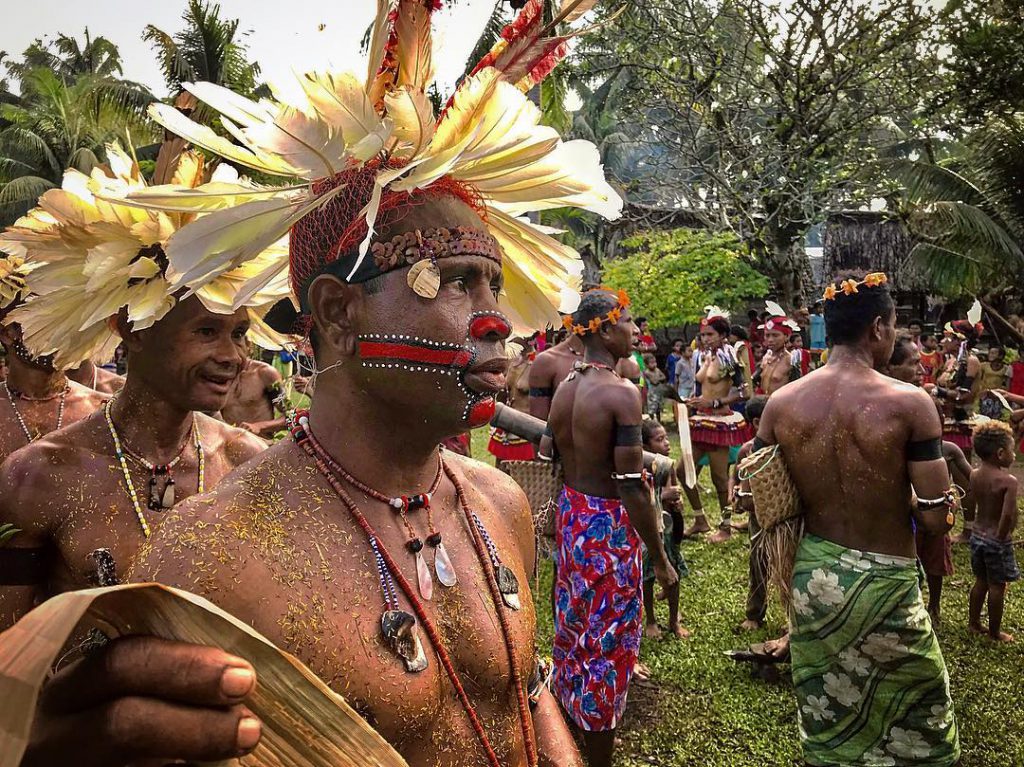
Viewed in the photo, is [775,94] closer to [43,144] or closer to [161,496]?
[161,496]

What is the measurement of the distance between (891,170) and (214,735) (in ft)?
64.3

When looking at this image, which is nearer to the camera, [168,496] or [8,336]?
[168,496]

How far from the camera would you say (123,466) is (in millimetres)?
2719

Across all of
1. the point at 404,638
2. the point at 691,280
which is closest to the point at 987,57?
the point at 691,280

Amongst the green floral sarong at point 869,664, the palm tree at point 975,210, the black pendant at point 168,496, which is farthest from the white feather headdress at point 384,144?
the palm tree at point 975,210

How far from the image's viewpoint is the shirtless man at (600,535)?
4.64 m

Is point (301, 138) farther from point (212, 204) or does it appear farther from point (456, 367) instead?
point (456, 367)

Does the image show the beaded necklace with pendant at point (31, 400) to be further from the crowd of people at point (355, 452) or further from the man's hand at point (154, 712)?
the man's hand at point (154, 712)

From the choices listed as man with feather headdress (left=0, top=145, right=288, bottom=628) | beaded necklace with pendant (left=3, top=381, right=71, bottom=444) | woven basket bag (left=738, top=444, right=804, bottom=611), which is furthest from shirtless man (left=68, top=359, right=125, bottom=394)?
woven basket bag (left=738, top=444, right=804, bottom=611)

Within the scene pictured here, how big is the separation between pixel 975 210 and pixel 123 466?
708 inches

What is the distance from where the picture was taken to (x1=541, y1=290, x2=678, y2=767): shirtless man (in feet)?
15.2

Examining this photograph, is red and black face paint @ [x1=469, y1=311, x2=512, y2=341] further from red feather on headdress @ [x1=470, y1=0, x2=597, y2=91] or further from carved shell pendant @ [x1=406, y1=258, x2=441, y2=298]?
red feather on headdress @ [x1=470, y1=0, x2=597, y2=91]

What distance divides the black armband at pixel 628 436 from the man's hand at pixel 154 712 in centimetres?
392

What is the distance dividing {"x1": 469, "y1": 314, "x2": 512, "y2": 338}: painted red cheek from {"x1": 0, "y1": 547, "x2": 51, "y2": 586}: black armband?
5.93 feet
